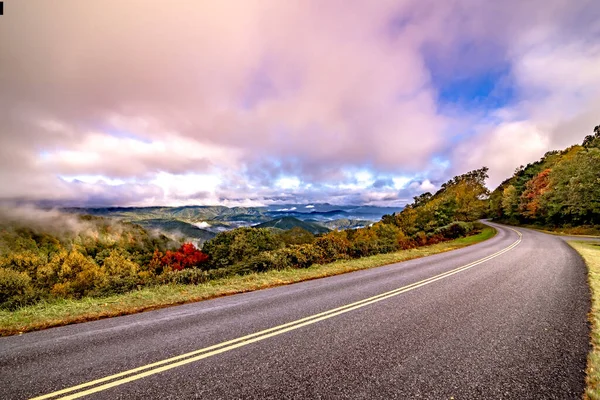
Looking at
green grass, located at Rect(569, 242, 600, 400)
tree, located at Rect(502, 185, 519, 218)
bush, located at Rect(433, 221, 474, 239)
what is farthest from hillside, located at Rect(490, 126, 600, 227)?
green grass, located at Rect(569, 242, 600, 400)

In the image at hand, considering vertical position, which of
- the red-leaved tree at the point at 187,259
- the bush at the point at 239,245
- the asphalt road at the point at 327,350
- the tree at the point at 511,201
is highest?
the tree at the point at 511,201

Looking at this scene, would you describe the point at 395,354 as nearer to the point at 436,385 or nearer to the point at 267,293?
the point at 436,385

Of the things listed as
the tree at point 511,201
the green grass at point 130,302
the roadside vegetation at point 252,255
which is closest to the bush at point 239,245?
the roadside vegetation at point 252,255

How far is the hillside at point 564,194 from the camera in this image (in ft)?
107

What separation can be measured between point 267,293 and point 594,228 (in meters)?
52.9

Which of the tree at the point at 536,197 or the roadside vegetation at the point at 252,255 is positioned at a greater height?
the tree at the point at 536,197

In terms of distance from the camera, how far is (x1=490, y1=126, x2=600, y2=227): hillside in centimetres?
3266

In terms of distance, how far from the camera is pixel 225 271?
1230cm

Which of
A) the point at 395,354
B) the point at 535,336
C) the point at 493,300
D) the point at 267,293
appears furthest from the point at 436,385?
the point at 267,293

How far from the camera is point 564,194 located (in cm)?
3975

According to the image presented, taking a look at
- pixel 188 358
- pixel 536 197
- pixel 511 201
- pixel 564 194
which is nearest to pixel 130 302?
pixel 188 358

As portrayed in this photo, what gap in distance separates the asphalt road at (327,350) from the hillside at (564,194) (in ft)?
125

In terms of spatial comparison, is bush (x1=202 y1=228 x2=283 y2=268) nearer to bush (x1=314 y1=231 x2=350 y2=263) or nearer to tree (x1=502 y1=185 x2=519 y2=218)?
bush (x1=314 y1=231 x2=350 y2=263)

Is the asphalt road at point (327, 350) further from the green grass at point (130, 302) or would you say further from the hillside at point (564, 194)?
the hillside at point (564, 194)
